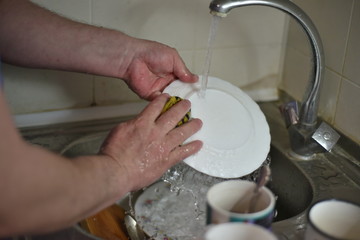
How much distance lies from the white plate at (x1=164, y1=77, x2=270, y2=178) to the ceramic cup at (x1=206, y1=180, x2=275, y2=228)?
0.20m

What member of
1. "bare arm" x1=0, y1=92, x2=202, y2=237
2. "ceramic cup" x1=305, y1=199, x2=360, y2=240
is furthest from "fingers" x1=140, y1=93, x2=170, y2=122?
"ceramic cup" x1=305, y1=199, x2=360, y2=240

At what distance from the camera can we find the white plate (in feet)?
2.93

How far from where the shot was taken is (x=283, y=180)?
3.58 ft

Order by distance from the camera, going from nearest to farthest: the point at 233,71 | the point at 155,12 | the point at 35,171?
1. the point at 35,171
2. the point at 155,12
3. the point at 233,71

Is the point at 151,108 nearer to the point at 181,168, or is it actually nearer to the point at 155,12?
the point at 181,168

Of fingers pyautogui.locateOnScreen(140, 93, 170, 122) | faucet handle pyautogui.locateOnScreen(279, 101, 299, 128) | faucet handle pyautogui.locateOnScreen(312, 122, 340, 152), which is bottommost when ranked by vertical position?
faucet handle pyautogui.locateOnScreen(312, 122, 340, 152)

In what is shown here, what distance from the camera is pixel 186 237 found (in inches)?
37.4

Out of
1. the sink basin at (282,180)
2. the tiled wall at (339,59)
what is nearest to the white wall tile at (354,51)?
the tiled wall at (339,59)

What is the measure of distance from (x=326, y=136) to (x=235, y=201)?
417 mm

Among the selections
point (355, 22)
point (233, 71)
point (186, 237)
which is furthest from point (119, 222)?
point (355, 22)

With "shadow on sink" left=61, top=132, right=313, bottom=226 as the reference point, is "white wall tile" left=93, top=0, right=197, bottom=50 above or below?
above

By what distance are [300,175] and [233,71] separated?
0.33 m

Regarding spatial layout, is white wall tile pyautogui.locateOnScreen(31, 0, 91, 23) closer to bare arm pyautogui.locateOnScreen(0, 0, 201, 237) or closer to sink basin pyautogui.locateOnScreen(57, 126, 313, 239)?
bare arm pyautogui.locateOnScreen(0, 0, 201, 237)

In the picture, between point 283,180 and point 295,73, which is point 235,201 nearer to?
point 283,180
